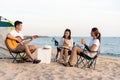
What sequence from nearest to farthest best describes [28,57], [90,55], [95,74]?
[95,74], [90,55], [28,57]

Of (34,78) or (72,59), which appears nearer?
(34,78)

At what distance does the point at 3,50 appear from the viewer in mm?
9578

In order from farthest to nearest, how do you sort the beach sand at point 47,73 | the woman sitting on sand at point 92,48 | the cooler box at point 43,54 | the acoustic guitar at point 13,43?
the cooler box at point 43,54 < the acoustic guitar at point 13,43 < the woman sitting on sand at point 92,48 < the beach sand at point 47,73

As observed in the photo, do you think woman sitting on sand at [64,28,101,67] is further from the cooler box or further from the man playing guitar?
the man playing guitar

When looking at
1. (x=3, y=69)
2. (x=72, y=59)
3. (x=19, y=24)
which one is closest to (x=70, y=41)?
(x=72, y=59)

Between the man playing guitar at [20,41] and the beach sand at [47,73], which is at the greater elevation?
the man playing guitar at [20,41]

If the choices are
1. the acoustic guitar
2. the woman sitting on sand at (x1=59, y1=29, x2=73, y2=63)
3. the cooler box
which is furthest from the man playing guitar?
the woman sitting on sand at (x1=59, y1=29, x2=73, y2=63)

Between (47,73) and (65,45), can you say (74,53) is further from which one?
(47,73)

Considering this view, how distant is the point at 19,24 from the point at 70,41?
1503mm

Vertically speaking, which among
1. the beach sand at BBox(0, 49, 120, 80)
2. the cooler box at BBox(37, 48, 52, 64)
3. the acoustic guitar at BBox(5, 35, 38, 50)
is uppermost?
the acoustic guitar at BBox(5, 35, 38, 50)

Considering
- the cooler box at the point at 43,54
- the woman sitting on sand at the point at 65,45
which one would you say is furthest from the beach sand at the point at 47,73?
the woman sitting on sand at the point at 65,45

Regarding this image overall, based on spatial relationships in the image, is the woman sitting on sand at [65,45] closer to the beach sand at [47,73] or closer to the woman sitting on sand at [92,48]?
the beach sand at [47,73]

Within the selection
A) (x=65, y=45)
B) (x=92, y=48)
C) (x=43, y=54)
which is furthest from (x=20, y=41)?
(x=92, y=48)

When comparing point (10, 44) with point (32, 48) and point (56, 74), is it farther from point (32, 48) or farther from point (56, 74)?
point (56, 74)
